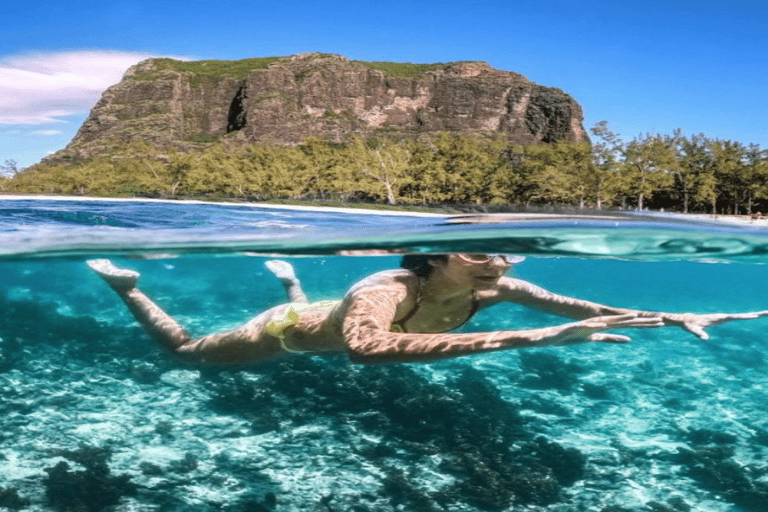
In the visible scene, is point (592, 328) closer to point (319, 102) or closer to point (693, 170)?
point (693, 170)

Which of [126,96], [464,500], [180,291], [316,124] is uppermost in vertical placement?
[126,96]

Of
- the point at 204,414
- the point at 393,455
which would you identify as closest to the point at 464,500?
the point at 393,455

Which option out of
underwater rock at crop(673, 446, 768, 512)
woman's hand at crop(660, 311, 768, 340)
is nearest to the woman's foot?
woman's hand at crop(660, 311, 768, 340)

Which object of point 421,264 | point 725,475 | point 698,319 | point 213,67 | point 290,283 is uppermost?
point 213,67

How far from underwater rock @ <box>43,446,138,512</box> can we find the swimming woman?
160 centimetres

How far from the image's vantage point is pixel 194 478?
25.8ft

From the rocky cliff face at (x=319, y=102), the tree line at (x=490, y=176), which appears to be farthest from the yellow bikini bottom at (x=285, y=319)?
the rocky cliff face at (x=319, y=102)

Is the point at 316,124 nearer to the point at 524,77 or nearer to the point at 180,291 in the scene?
the point at 524,77

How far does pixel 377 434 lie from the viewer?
30.0 ft

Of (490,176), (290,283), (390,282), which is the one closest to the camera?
(390,282)

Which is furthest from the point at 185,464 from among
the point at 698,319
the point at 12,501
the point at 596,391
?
the point at 596,391

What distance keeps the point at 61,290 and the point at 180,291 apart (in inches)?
114

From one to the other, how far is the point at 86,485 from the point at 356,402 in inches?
162

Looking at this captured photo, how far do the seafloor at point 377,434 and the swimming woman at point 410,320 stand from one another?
1619 millimetres
